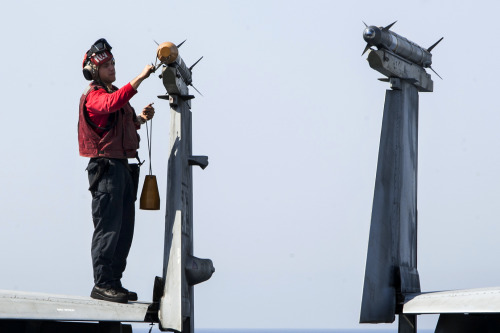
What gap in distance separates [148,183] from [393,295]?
7.41 ft

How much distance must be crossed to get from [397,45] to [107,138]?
2.65 meters

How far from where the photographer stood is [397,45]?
8461 millimetres

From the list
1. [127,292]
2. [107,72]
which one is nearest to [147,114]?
[107,72]

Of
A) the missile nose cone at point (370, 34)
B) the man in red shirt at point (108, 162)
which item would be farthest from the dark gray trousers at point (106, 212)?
the missile nose cone at point (370, 34)

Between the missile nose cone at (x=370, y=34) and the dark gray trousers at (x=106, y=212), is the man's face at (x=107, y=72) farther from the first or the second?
the missile nose cone at (x=370, y=34)

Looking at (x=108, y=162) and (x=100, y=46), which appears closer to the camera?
(x=108, y=162)

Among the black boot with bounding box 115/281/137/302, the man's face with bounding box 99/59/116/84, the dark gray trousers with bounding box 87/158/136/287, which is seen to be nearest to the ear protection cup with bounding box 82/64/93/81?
the man's face with bounding box 99/59/116/84

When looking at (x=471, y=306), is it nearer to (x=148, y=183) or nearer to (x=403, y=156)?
(x=403, y=156)

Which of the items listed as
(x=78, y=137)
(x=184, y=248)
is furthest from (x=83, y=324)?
(x=78, y=137)

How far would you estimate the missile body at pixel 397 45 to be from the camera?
8.15m

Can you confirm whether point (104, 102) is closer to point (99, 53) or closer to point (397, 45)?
point (99, 53)

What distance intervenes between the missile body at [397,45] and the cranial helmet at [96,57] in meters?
2.15

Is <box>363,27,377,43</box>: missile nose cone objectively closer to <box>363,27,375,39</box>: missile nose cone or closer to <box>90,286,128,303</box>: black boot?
<box>363,27,375,39</box>: missile nose cone

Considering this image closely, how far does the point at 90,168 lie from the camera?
7.80 meters
